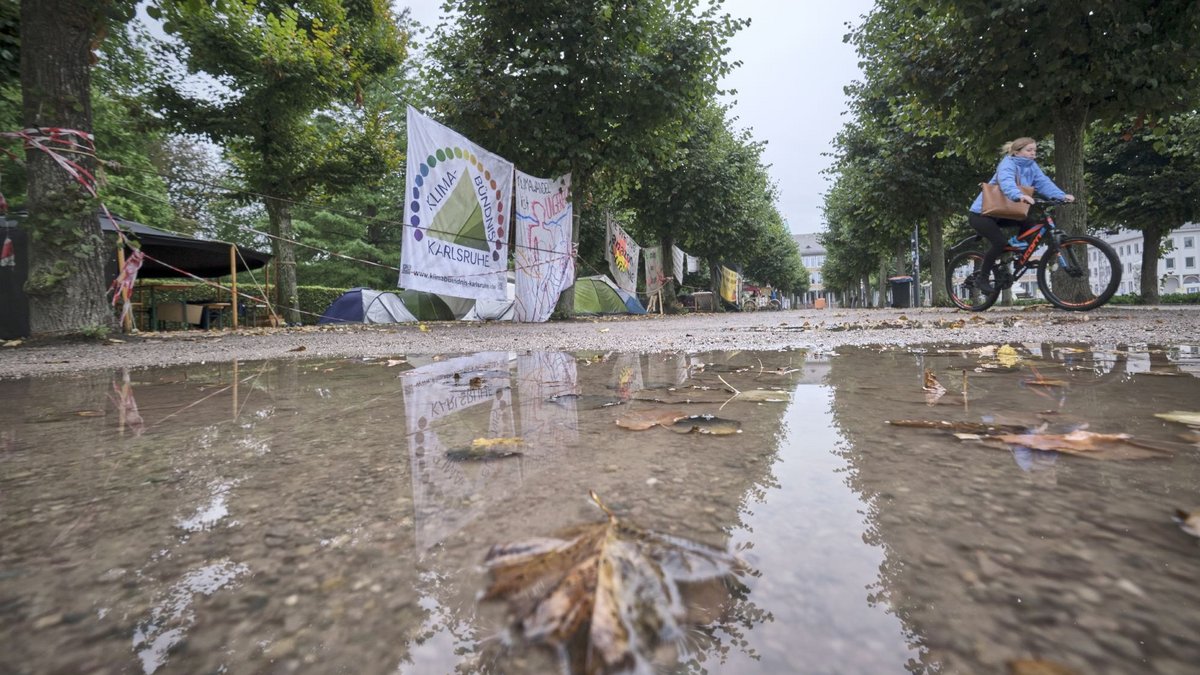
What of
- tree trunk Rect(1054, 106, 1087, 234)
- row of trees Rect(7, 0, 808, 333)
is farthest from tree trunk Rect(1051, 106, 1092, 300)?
row of trees Rect(7, 0, 808, 333)

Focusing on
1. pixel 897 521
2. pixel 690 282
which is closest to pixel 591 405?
pixel 897 521

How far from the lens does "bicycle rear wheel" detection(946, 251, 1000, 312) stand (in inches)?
249

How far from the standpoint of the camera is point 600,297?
18.0 m

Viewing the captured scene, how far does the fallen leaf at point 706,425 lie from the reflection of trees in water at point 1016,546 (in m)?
0.23

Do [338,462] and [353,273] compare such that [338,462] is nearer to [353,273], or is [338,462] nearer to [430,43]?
[430,43]

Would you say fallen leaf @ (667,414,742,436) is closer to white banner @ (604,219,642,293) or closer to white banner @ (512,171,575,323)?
white banner @ (512,171,575,323)

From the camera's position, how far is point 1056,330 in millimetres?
3605

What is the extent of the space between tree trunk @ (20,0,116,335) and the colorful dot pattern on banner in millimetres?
3290

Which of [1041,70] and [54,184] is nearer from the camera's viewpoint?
[54,184]

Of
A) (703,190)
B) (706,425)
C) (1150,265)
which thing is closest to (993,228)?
(706,425)

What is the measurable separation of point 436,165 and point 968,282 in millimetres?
7162

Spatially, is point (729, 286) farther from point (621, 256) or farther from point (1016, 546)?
point (1016, 546)

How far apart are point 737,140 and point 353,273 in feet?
54.5

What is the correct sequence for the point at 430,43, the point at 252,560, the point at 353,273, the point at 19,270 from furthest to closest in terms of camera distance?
1. the point at 353,273
2. the point at 430,43
3. the point at 19,270
4. the point at 252,560
